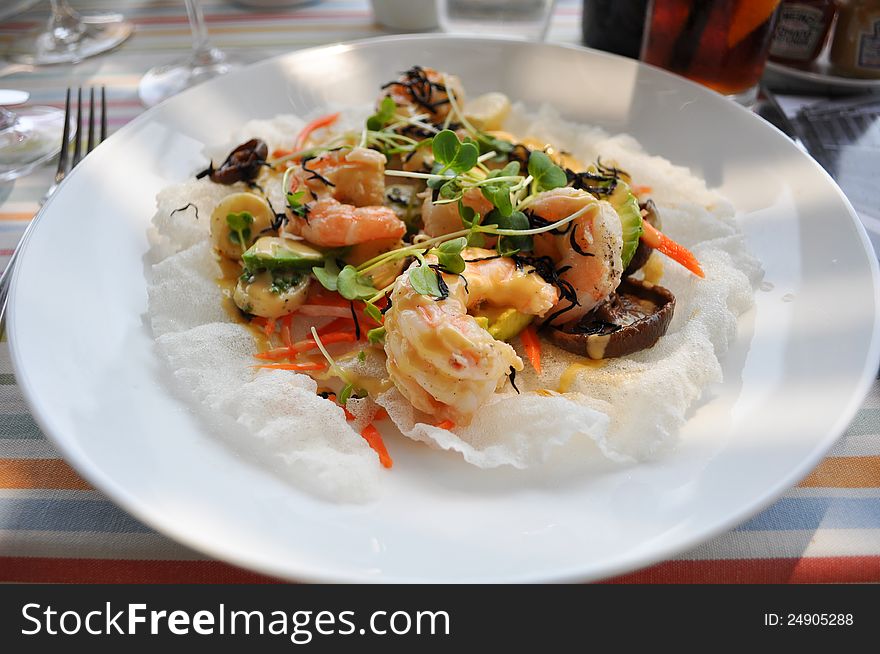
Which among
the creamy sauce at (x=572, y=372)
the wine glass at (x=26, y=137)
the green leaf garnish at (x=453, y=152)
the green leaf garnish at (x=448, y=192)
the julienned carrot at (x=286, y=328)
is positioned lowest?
the wine glass at (x=26, y=137)

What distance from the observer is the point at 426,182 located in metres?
2.29

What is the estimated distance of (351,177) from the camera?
7.08ft

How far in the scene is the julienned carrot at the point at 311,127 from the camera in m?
2.55

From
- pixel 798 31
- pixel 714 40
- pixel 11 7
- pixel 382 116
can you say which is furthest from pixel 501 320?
pixel 11 7

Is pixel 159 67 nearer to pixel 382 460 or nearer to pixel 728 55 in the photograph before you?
pixel 728 55

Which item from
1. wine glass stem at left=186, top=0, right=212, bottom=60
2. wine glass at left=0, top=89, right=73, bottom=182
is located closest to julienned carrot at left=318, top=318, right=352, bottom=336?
wine glass at left=0, top=89, right=73, bottom=182

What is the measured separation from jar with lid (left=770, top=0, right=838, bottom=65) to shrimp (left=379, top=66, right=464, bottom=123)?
142cm

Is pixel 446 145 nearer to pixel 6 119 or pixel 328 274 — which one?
pixel 328 274

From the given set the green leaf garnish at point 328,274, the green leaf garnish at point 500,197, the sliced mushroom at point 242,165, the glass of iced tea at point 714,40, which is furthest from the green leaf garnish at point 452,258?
the glass of iced tea at point 714,40

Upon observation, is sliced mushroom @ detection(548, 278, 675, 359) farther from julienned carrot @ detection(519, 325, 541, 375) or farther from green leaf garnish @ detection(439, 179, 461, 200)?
green leaf garnish @ detection(439, 179, 461, 200)

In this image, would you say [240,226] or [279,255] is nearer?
[279,255]

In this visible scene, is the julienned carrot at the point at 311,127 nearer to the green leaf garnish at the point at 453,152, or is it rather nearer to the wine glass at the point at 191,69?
the green leaf garnish at the point at 453,152

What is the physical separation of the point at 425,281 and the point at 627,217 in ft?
2.12

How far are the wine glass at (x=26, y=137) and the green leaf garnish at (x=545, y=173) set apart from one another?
5.57ft
